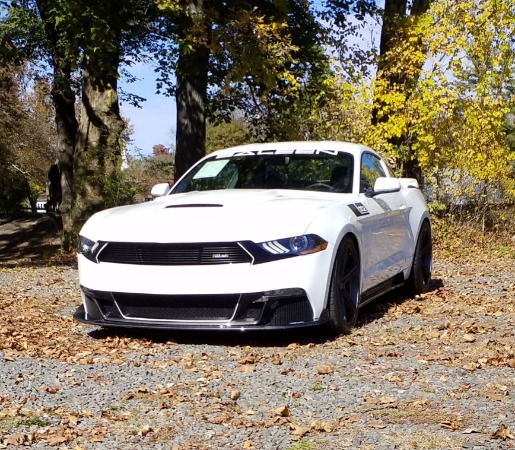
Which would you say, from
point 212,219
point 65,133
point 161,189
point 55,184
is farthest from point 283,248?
point 55,184

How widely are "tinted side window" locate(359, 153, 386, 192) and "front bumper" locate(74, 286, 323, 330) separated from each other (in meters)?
1.87

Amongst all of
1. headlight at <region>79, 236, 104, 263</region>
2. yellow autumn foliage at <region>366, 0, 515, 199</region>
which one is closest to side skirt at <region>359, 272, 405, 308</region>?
headlight at <region>79, 236, 104, 263</region>

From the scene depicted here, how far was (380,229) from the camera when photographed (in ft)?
25.9

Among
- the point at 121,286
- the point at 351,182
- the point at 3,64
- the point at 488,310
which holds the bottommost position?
the point at 488,310

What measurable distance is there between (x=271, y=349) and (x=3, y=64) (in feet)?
59.7

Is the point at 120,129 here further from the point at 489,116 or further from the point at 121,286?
the point at 121,286

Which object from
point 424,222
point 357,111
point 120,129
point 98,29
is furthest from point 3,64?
point 424,222

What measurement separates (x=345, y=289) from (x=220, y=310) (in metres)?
1.14

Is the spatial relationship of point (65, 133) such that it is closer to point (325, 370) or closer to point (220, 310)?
point (220, 310)

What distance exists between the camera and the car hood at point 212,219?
6.26 meters

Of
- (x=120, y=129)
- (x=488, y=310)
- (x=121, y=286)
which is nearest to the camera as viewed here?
(x=121, y=286)

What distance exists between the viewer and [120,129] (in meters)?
18.8

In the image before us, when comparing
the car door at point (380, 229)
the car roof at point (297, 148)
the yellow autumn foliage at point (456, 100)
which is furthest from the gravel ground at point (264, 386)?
the yellow autumn foliage at point (456, 100)

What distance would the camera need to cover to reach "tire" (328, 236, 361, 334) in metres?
6.61
